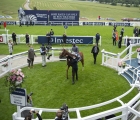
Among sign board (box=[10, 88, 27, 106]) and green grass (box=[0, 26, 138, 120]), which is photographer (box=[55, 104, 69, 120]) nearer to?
sign board (box=[10, 88, 27, 106])

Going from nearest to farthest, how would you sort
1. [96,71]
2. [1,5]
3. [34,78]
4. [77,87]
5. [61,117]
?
[61,117] < [77,87] < [34,78] < [96,71] < [1,5]

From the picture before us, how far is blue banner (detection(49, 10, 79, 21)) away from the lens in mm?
43312

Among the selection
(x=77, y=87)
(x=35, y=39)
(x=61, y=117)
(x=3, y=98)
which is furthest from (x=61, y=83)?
(x=35, y=39)

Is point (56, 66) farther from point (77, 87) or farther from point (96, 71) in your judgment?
point (77, 87)

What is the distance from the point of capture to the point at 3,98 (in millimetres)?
11922

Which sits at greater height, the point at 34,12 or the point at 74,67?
the point at 34,12

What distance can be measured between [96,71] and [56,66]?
309 cm

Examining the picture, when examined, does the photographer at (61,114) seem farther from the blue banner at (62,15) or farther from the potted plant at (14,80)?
the blue banner at (62,15)

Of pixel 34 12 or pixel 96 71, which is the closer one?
pixel 96 71

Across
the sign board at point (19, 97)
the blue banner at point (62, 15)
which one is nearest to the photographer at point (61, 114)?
the sign board at point (19, 97)

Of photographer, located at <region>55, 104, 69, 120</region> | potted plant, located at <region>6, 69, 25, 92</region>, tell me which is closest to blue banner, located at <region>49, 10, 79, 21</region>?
potted plant, located at <region>6, 69, 25, 92</region>

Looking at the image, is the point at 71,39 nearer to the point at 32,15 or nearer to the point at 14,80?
the point at 14,80

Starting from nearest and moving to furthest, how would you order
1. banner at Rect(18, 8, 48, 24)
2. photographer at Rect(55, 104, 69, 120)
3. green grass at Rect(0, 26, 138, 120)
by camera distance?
photographer at Rect(55, 104, 69, 120) → green grass at Rect(0, 26, 138, 120) → banner at Rect(18, 8, 48, 24)

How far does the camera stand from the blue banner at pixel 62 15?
43312 mm
